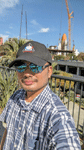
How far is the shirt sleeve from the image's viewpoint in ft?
2.63

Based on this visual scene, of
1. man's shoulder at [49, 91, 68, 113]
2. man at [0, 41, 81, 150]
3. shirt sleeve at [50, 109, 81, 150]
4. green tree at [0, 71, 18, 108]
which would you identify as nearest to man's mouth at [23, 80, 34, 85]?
man at [0, 41, 81, 150]

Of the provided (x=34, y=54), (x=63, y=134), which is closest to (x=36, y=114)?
(x=63, y=134)

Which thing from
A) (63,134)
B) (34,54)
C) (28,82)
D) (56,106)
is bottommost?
(63,134)

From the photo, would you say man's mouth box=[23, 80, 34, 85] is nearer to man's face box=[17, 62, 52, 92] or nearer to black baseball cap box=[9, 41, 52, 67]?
man's face box=[17, 62, 52, 92]

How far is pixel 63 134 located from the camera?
823 mm

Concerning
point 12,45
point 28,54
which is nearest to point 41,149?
point 28,54

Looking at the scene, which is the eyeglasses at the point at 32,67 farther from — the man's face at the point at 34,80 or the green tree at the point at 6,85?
the green tree at the point at 6,85

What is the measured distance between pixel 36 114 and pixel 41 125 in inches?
4.2

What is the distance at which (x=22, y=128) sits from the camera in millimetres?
1058

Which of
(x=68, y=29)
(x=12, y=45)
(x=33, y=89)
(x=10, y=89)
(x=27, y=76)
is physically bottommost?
(x=10, y=89)

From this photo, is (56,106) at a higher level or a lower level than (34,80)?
lower

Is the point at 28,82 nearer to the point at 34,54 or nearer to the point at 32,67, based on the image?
the point at 32,67

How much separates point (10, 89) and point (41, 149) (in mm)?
3129

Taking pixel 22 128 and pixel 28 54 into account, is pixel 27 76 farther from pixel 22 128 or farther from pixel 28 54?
pixel 22 128
